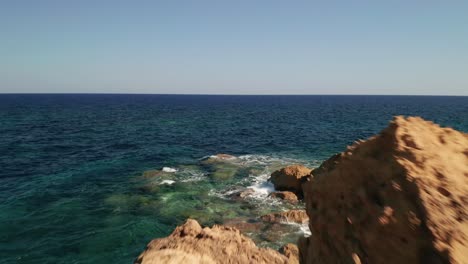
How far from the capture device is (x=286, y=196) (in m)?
25.1

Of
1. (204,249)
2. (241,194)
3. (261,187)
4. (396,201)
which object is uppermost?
(396,201)

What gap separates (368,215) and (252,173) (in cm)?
2706

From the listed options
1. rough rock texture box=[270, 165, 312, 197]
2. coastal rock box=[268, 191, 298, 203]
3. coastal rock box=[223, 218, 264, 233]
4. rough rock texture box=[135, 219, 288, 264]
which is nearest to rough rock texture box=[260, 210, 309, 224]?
coastal rock box=[223, 218, 264, 233]

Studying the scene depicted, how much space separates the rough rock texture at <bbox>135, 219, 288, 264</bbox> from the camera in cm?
880

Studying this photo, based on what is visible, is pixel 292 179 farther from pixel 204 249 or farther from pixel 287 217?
pixel 204 249

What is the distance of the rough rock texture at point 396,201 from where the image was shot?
15.6 feet

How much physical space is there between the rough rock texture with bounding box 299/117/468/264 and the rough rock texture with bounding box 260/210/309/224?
538 inches

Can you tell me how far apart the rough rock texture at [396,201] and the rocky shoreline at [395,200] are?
0.01m

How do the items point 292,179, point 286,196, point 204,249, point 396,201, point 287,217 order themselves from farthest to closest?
point 292,179
point 286,196
point 287,217
point 204,249
point 396,201

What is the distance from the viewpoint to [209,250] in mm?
9508

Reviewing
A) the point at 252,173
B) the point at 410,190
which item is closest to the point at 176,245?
the point at 410,190

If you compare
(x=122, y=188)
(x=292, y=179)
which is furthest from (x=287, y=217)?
(x=122, y=188)

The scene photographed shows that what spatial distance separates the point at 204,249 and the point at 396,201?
603cm

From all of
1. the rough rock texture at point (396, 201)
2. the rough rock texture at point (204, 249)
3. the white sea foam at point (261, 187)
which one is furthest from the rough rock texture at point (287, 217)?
the rough rock texture at point (396, 201)
